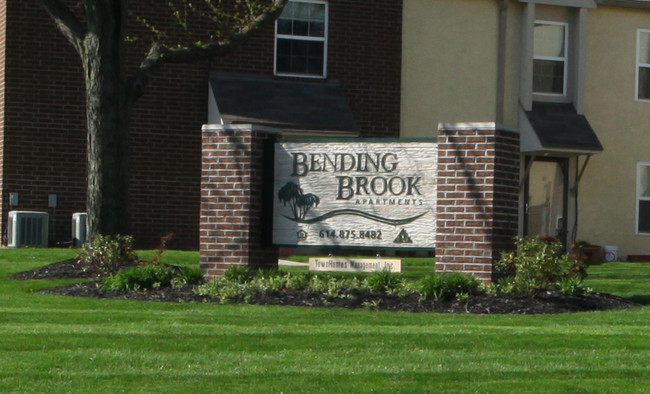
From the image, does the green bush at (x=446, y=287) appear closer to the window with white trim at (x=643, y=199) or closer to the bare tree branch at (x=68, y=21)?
the bare tree branch at (x=68, y=21)

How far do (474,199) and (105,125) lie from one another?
19.1 ft

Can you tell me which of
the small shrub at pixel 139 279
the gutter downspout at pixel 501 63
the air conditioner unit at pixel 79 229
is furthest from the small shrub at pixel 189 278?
the gutter downspout at pixel 501 63

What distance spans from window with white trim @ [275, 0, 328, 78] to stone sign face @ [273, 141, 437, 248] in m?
10.3

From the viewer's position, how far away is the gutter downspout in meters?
28.2

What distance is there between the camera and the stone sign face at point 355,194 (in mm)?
15984

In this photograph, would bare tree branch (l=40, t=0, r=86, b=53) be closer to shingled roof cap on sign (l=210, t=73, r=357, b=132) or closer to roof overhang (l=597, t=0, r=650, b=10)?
Answer: shingled roof cap on sign (l=210, t=73, r=357, b=132)

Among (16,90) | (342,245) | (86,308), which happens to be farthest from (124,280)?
(16,90)

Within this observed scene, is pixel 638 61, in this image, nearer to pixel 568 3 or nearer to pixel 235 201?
pixel 568 3

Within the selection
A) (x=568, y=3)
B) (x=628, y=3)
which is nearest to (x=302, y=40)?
(x=568, y=3)

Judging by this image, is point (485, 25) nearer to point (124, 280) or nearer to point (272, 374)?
point (124, 280)

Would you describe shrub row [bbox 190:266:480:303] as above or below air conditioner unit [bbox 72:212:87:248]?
below

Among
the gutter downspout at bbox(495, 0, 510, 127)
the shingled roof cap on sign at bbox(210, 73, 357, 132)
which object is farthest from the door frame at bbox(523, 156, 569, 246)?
the shingled roof cap on sign at bbox(210, 73, 357, 132)

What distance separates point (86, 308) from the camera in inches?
549

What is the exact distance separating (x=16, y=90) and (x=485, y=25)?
10827 millimetres
